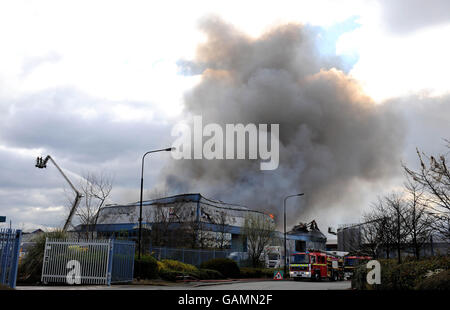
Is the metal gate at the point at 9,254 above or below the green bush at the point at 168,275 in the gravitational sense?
above

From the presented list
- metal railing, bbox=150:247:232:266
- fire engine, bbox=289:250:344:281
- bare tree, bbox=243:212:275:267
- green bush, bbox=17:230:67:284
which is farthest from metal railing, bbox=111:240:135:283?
bare tree, bbox=243:212:275:267

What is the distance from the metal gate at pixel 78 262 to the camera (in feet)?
67.8

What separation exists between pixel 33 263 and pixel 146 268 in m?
7.02

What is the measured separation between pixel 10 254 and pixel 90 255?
6.54 metres

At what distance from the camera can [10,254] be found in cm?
1466

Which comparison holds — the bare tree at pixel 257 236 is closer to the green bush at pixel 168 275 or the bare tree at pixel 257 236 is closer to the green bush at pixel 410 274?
the green bush at pixel 168 275

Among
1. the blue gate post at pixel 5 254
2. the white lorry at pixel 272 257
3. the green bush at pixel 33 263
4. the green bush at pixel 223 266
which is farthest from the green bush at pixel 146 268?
the white lorry at pixel 272 257

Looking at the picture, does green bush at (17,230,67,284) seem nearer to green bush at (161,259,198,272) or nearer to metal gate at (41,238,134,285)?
metal gate at (41,238,134,285)

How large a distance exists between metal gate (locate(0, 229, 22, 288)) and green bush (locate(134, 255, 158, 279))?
10.9 meters

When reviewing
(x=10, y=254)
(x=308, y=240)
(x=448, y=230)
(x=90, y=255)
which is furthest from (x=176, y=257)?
(x=308, y=240)

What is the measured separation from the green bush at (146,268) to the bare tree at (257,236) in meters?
20.0

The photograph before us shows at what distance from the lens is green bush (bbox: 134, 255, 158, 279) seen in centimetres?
2552

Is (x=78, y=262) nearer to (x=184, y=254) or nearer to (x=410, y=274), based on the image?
(x=410, y=274)

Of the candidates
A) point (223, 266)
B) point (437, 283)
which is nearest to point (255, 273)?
point (223, 266)
